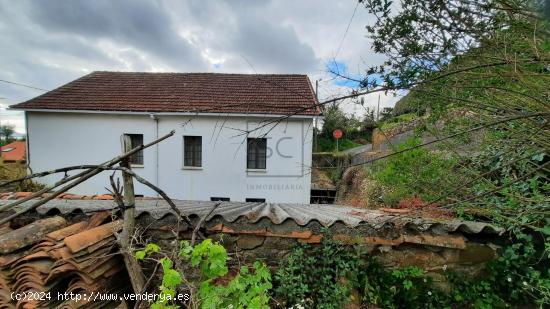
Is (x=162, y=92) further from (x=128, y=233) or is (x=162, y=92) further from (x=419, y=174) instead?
(x=419, y=174)

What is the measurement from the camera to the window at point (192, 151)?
9.99 m

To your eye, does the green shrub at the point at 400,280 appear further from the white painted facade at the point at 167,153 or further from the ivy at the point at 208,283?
the white painted facade at the point at 167,153

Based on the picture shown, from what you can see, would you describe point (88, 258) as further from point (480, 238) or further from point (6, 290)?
point (480, 238)

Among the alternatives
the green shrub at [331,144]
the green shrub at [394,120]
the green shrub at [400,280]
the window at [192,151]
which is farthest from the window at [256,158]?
the green shrub at [331,144]

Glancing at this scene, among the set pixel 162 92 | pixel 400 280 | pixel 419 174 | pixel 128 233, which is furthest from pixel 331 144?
pixel 128 233

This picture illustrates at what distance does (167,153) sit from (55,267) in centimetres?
829

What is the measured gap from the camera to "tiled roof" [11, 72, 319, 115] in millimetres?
9758

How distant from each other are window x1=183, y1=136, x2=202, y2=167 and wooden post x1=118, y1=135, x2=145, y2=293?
8.09 meters

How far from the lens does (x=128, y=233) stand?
2.04 m

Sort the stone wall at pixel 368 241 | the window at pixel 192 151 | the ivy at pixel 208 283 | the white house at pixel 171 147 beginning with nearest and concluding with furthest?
the ivy at pixel 208 283
the stone wall at pixel 368 241
the white house at pixel 171 147
the window at pixel 192 151

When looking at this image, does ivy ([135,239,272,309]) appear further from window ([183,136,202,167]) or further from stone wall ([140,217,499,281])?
window ([183,136,202,167])

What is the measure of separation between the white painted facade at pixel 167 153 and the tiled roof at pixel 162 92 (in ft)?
1.39

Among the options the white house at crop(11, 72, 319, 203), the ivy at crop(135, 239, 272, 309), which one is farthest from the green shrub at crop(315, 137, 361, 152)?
the ivy at crop(135, 239, 272, 309)

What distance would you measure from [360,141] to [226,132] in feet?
46.4
